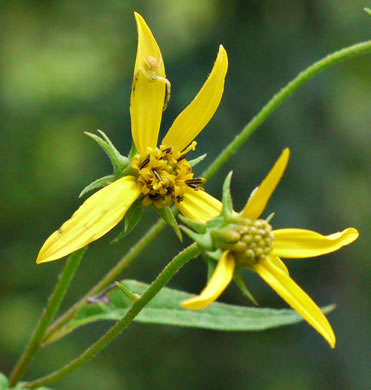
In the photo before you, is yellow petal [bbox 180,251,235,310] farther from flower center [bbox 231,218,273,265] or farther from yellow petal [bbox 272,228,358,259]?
yellow petal [bbox 272,228,358,259]

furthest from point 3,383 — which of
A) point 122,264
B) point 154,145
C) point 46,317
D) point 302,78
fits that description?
point 302,78

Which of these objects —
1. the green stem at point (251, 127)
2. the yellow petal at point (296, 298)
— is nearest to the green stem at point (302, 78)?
the green stem at point (251, 127)

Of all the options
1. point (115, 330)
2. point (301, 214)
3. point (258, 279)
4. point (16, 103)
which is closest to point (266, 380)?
point (258, 279)

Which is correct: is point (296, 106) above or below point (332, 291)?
above

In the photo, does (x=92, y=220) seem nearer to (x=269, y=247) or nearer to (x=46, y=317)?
(x=269, y=247)

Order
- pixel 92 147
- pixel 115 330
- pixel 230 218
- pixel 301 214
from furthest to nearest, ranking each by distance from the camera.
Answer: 1. pixel 92 147
2. pixel 301 214
3. pixel 115 330
4. pixel 230 218

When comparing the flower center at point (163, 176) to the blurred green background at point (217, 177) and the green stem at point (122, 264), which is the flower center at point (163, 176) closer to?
the green stem at point (122, 264)

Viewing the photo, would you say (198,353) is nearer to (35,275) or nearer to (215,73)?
(35,275)
